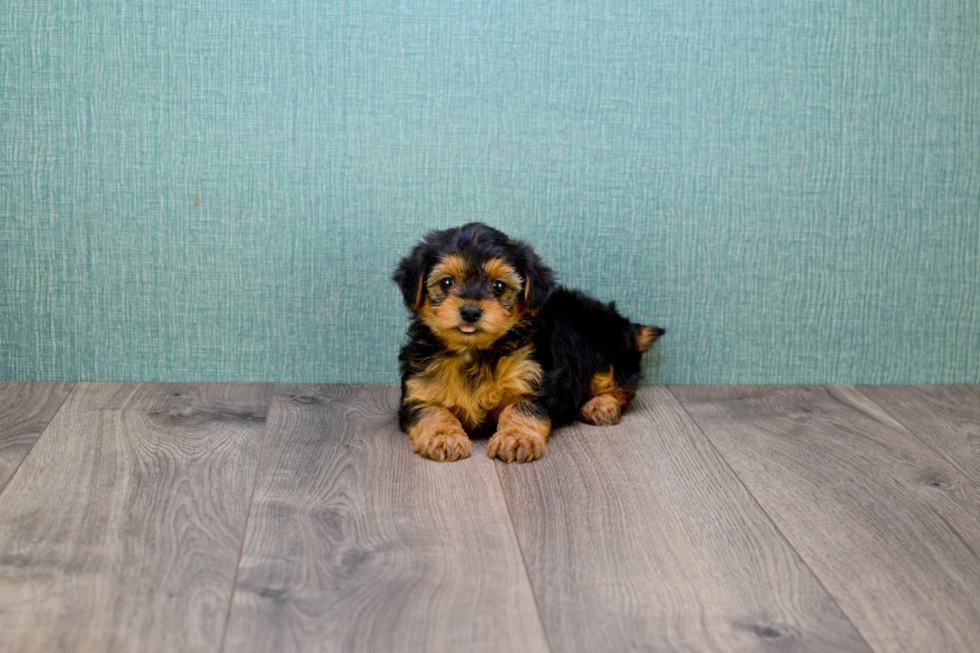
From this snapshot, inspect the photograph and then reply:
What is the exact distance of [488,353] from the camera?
2.92 meters

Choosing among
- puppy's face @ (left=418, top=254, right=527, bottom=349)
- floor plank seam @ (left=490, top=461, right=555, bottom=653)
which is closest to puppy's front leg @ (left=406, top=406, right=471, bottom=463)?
floor plank seam @ (left=490, top=461, right=555, bottom=653)

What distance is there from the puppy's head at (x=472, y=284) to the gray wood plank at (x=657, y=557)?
40cm

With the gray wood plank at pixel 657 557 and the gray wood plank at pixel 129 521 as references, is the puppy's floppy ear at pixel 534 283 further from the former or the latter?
the gray wood plank at pixel 129 521

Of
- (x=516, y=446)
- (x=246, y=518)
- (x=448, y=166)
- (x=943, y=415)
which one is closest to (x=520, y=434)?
(x=516, y=446)

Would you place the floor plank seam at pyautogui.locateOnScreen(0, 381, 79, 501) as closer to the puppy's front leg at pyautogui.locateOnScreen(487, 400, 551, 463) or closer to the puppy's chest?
the puppy's chest

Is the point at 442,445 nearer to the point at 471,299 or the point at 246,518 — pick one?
the point at 471,299

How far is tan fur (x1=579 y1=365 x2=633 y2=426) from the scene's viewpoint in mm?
3082

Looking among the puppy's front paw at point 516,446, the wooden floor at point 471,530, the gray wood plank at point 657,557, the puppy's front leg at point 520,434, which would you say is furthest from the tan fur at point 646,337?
the puppy's front paw at point 516,446

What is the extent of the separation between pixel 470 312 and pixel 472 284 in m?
0.11

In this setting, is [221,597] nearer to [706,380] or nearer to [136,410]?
[136,410]

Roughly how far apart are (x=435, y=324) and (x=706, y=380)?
121 centimetres

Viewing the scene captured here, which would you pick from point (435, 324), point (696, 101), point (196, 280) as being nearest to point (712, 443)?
point (435, 324)

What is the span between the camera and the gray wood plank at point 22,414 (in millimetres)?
2631

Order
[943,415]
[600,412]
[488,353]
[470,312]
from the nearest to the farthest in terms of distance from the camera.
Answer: [470,312], [488,353], [600,412], [943,415]
